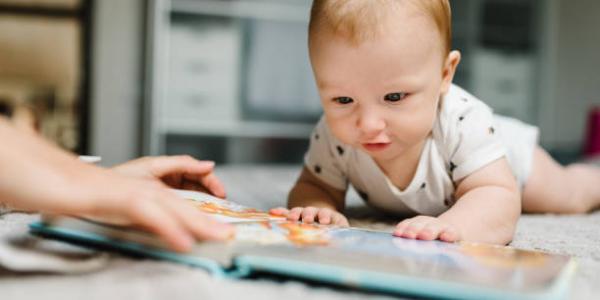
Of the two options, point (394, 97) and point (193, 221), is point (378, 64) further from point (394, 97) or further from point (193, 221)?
point (193, 221)

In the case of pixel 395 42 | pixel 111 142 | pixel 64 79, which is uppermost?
pixel 395 42

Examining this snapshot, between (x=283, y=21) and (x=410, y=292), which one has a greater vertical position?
(x=283, y=21)

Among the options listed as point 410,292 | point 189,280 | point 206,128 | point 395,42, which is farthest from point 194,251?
point 206,128

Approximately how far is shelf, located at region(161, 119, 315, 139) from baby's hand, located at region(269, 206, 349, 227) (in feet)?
5.38

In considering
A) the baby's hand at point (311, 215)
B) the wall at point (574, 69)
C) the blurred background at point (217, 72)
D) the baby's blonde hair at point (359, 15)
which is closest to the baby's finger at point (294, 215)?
the baby's hand at point (311, 215)

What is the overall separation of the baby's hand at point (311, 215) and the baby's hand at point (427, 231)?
0.13m

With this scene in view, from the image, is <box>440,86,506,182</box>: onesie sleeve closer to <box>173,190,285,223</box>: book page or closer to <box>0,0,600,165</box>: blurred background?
<box>173,190,285,223</box>: book page

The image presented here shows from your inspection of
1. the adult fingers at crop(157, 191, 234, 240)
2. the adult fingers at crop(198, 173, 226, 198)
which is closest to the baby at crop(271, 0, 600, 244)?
the adult fingers at crop(198, 173, 226, 198)

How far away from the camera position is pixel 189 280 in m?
0.46

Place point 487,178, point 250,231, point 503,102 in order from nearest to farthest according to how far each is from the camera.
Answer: point 250,231, point 487,178, point 503,102

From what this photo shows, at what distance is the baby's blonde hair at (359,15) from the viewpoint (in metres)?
0.70

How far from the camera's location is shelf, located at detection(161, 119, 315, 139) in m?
2.35

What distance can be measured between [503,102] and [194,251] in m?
2.52

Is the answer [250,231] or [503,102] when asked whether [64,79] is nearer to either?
[503,102]
